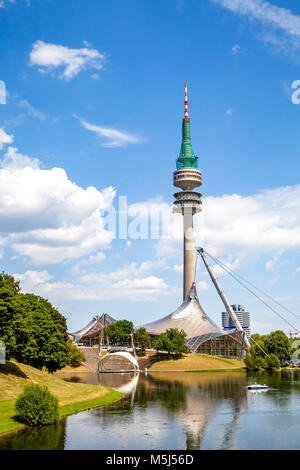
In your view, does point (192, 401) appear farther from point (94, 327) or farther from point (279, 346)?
point (94, 327)

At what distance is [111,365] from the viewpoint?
12725cm

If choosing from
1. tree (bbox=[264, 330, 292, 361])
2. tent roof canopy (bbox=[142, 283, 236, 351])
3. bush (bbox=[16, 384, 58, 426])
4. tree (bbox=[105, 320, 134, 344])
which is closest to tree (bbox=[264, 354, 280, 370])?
tree (bbox=[264, 330, 292, 361])

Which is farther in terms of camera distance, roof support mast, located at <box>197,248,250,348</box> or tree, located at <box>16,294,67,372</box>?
roof support mast, located at <box>197,248,250,348</box>

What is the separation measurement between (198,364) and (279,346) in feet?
85.4

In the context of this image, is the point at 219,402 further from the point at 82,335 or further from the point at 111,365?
the point at 82,335

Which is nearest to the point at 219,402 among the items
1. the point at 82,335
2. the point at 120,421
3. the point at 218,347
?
the point at 120,421

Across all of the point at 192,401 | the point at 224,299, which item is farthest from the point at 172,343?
the point at 192,401

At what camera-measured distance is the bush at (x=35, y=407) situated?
153ft

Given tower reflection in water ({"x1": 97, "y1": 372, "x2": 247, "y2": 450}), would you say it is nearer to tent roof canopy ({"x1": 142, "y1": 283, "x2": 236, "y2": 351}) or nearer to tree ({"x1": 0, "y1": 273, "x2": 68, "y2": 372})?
tree ({"x1": 0, "y1": 273, "x2": 68, "y2": 372})

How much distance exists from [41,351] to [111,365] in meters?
57.1

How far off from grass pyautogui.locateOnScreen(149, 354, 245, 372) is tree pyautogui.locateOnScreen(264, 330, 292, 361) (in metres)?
9.41

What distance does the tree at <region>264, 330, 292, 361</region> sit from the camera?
139875mm

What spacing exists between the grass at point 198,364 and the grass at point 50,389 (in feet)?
206

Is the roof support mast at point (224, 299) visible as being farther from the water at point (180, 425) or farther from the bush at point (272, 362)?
the water at point (180, 425)
